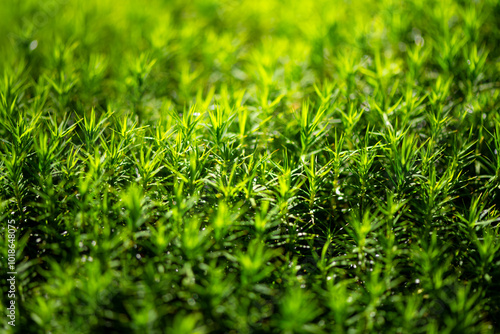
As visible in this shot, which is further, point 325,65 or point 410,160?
point 325,65

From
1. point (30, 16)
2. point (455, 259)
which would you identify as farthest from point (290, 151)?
point (30, 16)

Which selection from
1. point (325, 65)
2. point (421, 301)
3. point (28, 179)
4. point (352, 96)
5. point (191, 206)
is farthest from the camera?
point (325, 65)

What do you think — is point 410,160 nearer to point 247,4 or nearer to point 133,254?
point 133,254

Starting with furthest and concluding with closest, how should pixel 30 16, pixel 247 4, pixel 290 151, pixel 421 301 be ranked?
pixel 247 4, pixel 30 16, pixel 290 151, pixel 421 301

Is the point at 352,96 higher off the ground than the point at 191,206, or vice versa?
the point at 352,96

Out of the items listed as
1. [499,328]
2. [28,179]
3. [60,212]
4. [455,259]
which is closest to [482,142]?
[455,259]

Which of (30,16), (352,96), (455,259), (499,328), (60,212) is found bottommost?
(499,328)

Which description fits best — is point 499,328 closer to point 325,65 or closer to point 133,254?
point 133,254
